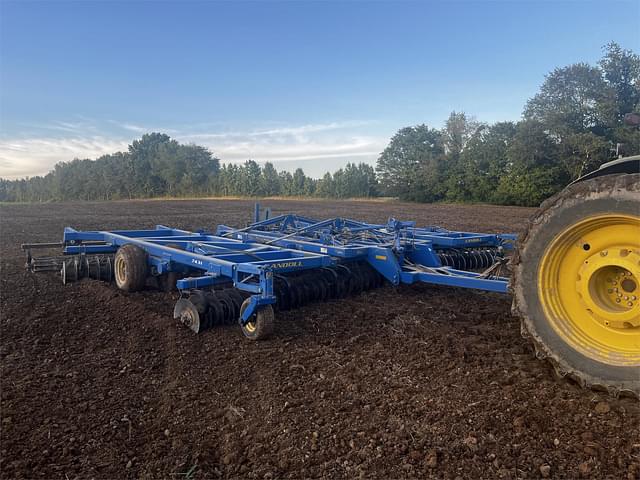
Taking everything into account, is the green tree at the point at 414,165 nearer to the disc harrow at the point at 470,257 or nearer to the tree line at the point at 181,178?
the tree line at the point at 181,178

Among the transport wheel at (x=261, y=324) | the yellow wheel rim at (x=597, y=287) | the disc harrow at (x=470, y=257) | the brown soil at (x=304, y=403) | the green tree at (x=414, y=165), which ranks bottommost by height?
the brown soil at (x=304, y=403)

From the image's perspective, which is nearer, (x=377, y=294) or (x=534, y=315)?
(x=534, y=315)

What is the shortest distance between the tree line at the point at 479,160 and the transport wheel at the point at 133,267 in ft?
17.4

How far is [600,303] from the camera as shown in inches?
111

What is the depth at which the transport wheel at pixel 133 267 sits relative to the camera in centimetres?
586

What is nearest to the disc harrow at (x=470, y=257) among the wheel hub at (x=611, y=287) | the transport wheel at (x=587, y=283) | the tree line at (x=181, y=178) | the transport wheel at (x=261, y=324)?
the transport wheel at (x=261, y=324)

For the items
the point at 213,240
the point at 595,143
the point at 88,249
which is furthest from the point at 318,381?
the point at 595,143

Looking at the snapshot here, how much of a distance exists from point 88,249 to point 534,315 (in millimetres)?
6153

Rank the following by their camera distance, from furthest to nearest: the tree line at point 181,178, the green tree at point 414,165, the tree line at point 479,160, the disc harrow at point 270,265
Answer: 1. the tree line at point 181,178
2. the green tree at point 414,165
3. the tree line at point 479,160
4. the disc harrow at point 270,265

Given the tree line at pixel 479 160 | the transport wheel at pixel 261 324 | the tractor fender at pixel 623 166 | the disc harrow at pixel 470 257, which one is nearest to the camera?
the tractor fender at pixel 623 166

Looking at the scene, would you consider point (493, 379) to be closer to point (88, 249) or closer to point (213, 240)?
point (213, 240)

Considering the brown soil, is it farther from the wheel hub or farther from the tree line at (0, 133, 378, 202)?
the tree line at (0, 133, 378, 202)

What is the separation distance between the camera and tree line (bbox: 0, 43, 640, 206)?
80.8ft

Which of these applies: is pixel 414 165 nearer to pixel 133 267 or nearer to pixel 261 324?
pixel 133 267
